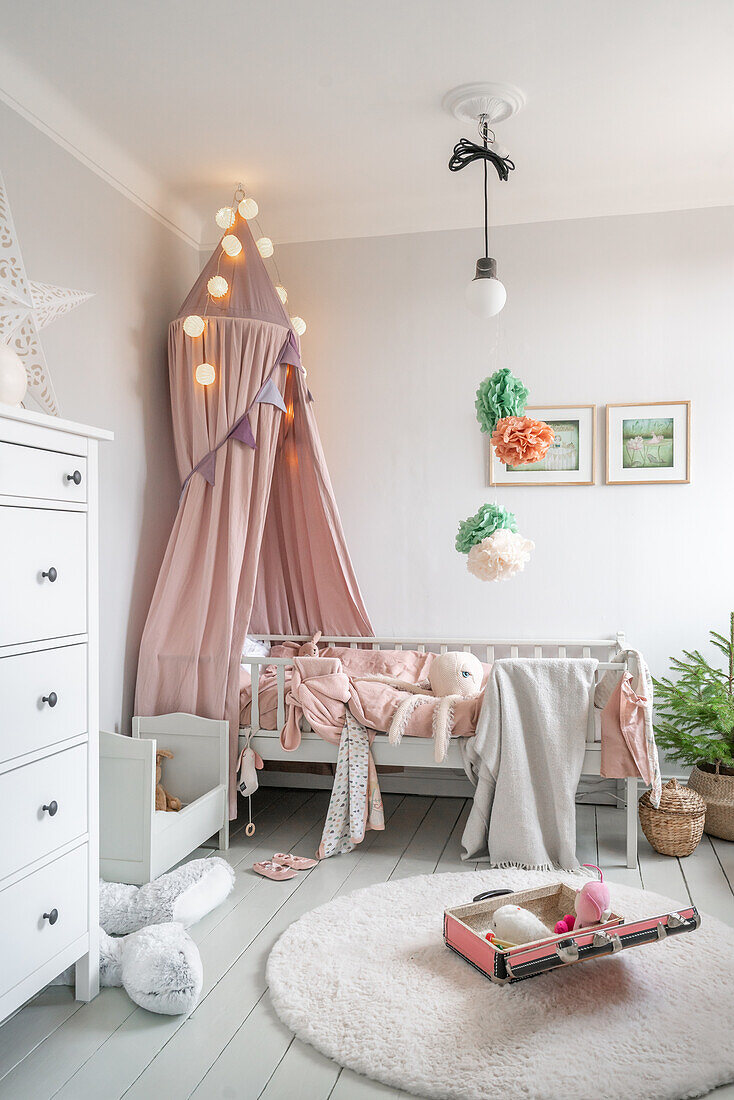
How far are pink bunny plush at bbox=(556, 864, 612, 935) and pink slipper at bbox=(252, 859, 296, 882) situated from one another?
101 centimetres

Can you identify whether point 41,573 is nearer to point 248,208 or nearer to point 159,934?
point 159,934

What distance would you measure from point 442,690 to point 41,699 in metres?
1.64

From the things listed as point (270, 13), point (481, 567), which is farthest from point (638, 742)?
point (270, 13)

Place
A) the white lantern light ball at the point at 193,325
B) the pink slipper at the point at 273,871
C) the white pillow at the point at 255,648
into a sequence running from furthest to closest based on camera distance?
the white pillow at the point at 255,648 → the white lantern light ball at the point at 193,325 → the pink slipper at the point at 273,871

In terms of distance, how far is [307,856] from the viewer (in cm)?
305

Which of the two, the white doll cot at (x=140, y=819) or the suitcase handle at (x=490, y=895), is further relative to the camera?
the white doll cot at (x=140, y=819)

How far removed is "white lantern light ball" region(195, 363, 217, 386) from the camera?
11.1ft

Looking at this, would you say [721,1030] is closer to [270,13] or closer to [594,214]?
[270,13]

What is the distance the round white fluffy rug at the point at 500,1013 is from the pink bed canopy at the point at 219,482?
104 centimetres

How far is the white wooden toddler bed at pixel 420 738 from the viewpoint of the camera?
9.73 ft

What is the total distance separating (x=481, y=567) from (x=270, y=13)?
1.84 m

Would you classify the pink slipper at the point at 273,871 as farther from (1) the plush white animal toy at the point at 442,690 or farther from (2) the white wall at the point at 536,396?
(2) the white wall at the point at 536,396

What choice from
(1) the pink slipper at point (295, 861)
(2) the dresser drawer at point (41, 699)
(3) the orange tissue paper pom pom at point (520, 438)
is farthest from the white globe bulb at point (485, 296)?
(1) the pink slipper at point (295, 861)

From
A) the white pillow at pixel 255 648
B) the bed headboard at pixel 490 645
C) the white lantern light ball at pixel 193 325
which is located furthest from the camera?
the bed headboard at pixel 490 645
